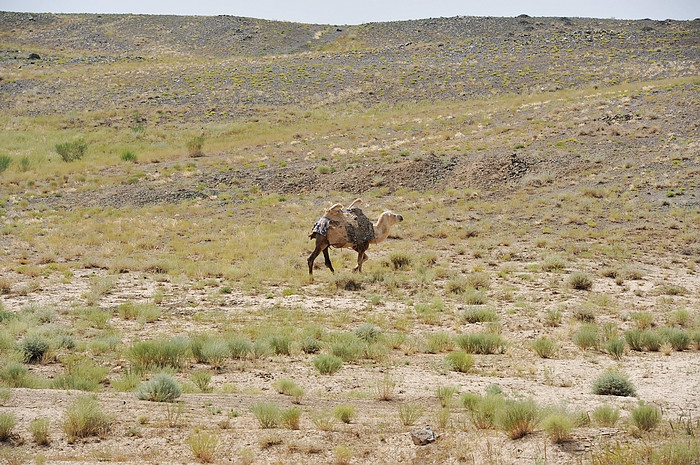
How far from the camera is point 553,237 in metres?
25.5

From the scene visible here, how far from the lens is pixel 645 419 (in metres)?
8.27

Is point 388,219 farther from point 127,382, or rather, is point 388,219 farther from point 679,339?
point 127,382

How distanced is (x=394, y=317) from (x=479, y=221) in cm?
1353

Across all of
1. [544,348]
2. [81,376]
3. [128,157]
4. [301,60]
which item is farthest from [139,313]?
[301,60]

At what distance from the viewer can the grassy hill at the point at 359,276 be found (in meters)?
8.79

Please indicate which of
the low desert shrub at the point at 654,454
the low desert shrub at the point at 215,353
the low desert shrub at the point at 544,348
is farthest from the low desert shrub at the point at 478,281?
the low desert shrub at the point at 654,454

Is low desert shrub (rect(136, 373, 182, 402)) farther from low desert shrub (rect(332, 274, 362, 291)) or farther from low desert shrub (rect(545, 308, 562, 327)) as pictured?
low desert shrub (rect(332, 274, 362, 291))

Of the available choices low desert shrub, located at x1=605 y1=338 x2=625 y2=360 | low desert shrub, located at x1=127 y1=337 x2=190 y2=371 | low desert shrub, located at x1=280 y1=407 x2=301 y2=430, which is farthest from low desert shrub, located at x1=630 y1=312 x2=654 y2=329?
low desert shrub, located at x1=127 y1=337 x2=190 y2=371

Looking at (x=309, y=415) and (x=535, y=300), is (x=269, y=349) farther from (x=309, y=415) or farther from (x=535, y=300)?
(x=535, y=300)

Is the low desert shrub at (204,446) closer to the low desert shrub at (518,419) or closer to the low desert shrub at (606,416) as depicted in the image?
the low desert shrub at (518,419)

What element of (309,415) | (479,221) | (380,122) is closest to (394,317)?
(309,415)

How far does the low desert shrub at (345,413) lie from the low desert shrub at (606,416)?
3167 mm

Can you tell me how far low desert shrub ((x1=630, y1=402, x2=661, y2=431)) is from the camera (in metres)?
8.25

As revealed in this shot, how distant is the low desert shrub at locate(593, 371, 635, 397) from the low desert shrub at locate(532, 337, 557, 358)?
7.52 feet
